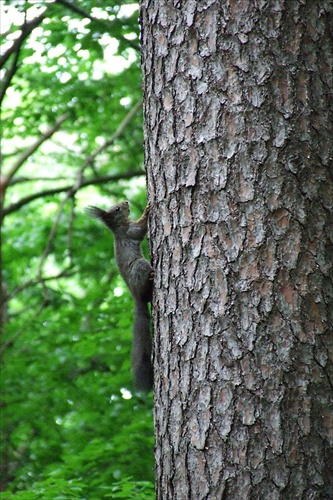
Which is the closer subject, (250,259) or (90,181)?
(250,259)

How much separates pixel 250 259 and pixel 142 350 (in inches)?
56.8

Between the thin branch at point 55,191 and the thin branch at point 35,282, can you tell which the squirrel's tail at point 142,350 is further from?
the thin branch at point 55,191

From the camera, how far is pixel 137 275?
3586 mm

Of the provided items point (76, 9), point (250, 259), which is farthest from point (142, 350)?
point (76, 9)

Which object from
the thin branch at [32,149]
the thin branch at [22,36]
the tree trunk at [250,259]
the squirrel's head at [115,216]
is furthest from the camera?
the thin branch at [32,149]

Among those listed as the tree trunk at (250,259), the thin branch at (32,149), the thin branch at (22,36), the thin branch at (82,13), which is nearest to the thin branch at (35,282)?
the thin branch at (32,149)

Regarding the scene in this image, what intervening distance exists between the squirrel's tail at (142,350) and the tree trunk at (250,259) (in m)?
0.96

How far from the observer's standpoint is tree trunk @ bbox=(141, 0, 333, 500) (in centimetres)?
199

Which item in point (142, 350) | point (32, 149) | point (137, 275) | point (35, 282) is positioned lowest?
point (142, 350)

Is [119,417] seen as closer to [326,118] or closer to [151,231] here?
[151,231]

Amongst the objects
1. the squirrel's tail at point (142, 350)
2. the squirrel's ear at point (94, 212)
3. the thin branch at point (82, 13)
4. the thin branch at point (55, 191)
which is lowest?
the squirrel's tail at point (142, 350)

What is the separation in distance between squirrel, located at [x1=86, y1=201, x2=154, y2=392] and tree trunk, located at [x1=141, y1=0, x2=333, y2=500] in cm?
52

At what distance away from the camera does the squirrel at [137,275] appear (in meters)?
3.30

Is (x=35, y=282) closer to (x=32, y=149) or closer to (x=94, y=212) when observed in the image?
(x=32, y=149)
